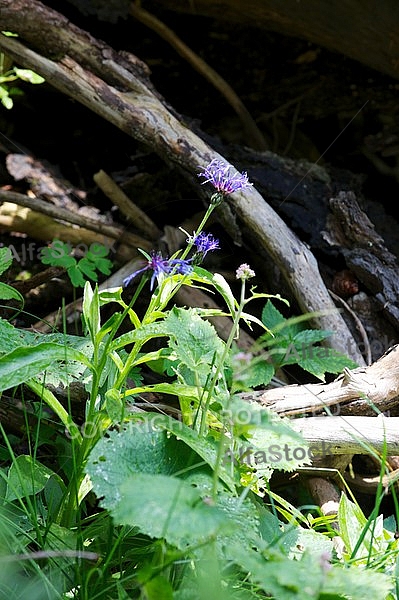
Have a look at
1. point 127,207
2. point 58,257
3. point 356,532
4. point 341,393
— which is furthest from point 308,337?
point 127,207

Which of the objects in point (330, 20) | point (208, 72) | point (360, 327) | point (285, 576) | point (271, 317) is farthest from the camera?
point (208, 72)

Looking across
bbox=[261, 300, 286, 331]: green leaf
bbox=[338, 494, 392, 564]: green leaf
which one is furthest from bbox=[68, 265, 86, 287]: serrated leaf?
bbox=[338, 494, 392, 564]: green leaf

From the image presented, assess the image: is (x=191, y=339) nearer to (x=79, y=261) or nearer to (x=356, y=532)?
(x=356, y=532)

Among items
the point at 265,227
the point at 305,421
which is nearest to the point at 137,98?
the point at 265,227

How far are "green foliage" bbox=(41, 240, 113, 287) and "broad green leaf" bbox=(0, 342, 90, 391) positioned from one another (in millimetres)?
936

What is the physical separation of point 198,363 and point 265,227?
92 cm

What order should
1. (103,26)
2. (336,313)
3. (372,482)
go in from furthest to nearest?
(103,26)
(336,313)
(372,482)

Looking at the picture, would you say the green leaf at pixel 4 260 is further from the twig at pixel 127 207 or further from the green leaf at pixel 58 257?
the twig at pixel 127 207

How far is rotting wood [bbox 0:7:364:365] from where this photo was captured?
6.86 feet

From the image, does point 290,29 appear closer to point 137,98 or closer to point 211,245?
point 137,98

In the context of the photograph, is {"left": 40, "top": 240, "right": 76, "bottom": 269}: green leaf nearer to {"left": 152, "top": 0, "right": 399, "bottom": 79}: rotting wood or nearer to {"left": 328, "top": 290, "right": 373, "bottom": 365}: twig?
{"left": 328, "top": 290, "right": 373, "bottom": 365}: twig

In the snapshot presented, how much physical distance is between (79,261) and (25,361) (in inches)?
43.2

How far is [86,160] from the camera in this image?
9.47 ft

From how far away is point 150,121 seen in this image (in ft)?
7.18
